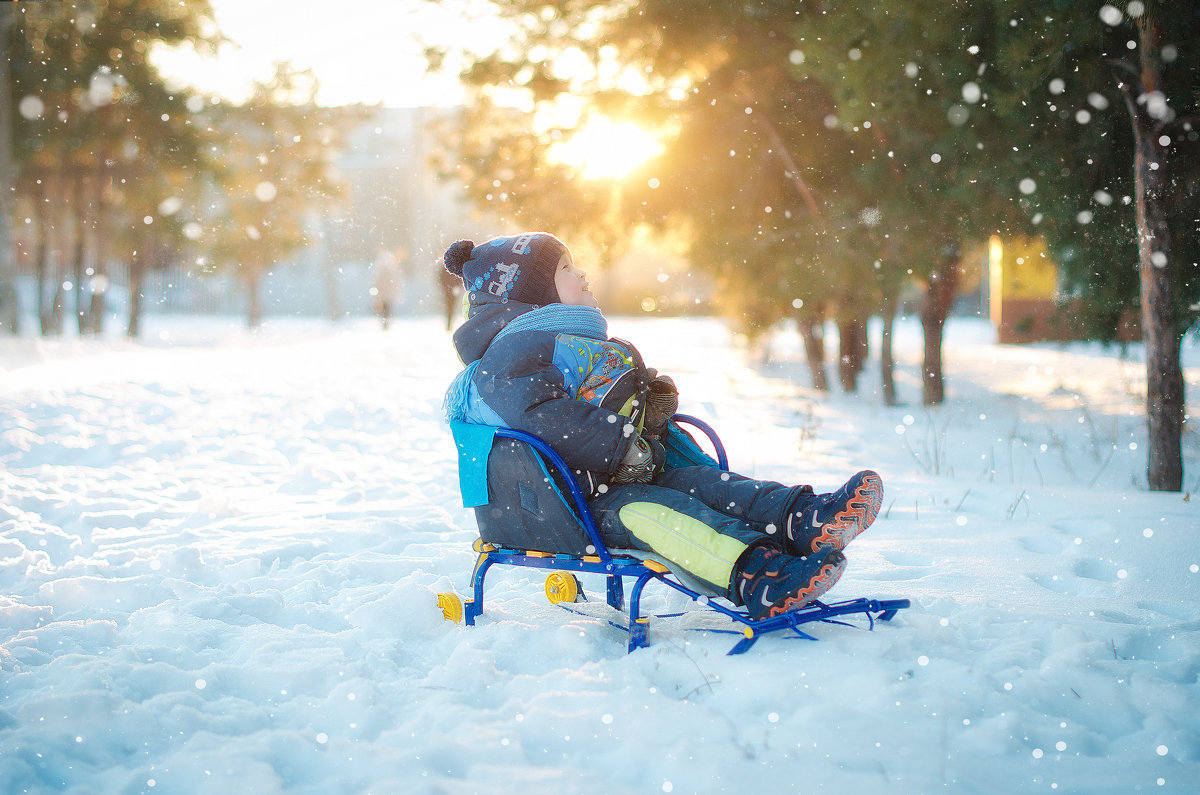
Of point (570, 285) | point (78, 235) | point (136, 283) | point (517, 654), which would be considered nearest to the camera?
point (517, 654)

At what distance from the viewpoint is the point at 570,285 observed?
323 centimetres

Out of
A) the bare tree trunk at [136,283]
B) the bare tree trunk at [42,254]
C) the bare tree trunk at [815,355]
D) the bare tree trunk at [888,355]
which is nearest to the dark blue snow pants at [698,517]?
the bare tree trunk at [888,355]

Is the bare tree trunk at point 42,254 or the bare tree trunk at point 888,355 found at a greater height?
the bare tree trunk at point 42,254

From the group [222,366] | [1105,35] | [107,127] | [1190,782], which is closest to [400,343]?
[222,366]

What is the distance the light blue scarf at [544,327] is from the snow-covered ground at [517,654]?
0.75 meters

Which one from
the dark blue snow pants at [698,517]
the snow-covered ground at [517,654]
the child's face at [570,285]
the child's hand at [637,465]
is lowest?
the snow-covered ground at [517,654]

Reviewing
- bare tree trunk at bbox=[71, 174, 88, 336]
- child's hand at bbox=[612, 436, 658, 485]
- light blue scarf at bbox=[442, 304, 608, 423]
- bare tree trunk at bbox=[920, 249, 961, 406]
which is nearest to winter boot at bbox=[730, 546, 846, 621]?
child's hand at bbox=[612, 436, 658, 485]

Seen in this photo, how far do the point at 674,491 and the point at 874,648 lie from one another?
78 centimetres

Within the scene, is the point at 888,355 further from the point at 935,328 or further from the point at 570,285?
the point at 570,285

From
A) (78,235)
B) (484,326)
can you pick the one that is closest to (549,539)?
(484,326)

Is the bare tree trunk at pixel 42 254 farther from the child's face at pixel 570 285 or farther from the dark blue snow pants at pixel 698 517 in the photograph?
the dark blue snow pants at pixel 698 517

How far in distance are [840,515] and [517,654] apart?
1.12 m

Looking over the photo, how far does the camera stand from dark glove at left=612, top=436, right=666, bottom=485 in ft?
9.82

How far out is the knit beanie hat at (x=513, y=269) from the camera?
316cm
